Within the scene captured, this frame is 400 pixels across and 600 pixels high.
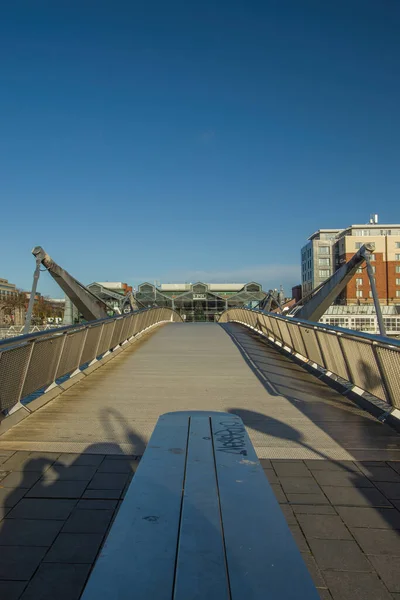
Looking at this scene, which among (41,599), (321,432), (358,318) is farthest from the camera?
(358,318)

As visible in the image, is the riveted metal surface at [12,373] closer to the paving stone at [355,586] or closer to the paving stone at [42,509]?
the paving stone at [42,509]

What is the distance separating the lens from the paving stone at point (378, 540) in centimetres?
278

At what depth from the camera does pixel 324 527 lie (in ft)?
10.1

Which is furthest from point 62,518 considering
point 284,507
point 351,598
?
point 351,598

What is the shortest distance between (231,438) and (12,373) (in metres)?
3.95

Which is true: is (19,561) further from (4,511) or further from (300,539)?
(300,539)

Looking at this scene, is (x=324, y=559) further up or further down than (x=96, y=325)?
further down

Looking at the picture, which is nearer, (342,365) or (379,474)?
(379,474)

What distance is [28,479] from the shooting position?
3.86m

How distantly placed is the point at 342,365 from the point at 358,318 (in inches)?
2064

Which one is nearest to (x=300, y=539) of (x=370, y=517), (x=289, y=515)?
(x=289, y=515)

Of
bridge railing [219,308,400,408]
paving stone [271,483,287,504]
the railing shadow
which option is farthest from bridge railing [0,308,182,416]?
bridge railing [219,308,400,408]

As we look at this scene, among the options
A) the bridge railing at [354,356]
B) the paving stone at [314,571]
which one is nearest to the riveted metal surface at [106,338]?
the bridge railing at [354,356]

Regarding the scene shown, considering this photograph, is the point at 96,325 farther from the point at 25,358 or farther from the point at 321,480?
the point at 321,480
